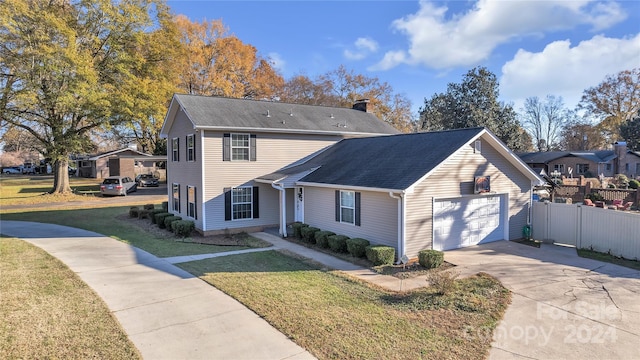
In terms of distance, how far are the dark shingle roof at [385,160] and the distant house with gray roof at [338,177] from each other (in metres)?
0.06

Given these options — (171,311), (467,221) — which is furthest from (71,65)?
(467,221)

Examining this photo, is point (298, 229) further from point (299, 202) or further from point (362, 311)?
point (362, 311)

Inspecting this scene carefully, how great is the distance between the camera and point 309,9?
60.9 feet

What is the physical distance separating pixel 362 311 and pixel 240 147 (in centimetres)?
1128

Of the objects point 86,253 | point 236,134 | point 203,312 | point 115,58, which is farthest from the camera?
point 115,58

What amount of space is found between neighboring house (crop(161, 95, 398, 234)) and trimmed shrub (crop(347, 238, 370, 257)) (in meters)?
6.10

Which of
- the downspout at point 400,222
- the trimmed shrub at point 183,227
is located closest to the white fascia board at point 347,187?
the downspout at point 400,222

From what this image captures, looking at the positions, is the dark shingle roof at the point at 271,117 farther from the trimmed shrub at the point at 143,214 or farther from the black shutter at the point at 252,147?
the trimmed shrub at the point at 143,214

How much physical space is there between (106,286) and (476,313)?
8741 millimetres

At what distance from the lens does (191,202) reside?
1802cm

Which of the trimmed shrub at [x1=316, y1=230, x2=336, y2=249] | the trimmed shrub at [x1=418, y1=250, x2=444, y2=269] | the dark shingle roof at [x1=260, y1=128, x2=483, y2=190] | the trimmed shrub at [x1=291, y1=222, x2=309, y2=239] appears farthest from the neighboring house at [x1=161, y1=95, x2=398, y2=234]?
the trimmed shrub at [x1=418, y1=250, x2=444, y2=269]

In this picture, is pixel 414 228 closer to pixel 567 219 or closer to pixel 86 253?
pixel 567 219

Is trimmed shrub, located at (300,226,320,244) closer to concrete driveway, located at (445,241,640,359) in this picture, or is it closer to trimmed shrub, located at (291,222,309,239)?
trimmed shrub, located at (291,222,309,239)

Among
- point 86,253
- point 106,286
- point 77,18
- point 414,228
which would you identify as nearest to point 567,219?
point 414,228
